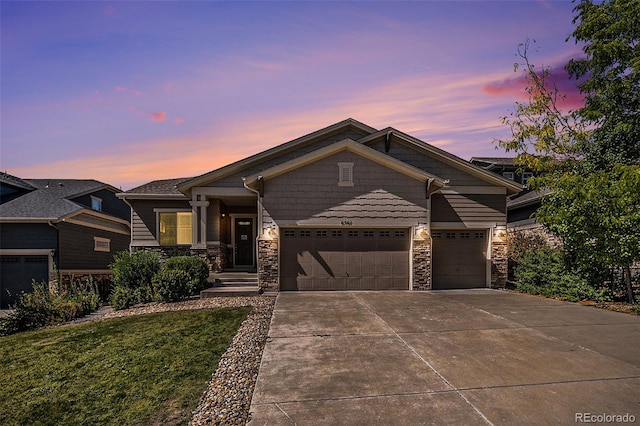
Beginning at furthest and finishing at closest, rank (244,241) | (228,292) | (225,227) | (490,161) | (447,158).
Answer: (490,161) < (244,241) < (225,227) < (447,158) < (228,292)

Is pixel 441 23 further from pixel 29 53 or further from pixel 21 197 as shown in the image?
pixel 21 197

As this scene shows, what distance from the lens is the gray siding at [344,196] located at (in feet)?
38.8

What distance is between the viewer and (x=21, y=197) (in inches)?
667

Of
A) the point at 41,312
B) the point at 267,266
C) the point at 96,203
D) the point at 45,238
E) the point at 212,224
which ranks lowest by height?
the point at 41,312

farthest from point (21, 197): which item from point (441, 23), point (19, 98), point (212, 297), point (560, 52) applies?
point (560, 52)

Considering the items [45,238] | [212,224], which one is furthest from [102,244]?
[212,224]

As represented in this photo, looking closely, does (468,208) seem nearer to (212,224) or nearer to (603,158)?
(603,158)

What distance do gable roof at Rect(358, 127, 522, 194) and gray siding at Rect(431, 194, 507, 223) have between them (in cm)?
59

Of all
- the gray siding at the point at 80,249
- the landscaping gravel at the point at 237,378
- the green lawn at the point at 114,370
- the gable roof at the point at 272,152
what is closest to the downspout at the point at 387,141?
the gable roof at the point at 272,152

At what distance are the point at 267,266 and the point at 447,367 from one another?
7621 millimetres

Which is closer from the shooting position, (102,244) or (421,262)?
(421,262)

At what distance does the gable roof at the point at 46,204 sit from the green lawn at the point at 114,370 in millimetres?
8350

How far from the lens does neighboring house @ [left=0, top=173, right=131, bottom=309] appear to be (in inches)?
575

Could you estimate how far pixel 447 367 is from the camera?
193 inches
